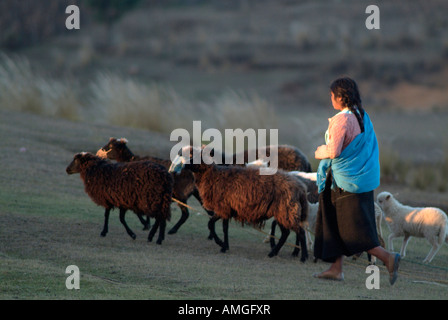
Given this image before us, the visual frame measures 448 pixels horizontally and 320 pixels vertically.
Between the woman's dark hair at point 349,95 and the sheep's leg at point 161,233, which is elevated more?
the woman's dark hair at point 349,95

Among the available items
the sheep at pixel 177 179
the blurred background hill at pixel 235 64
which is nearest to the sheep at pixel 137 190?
the sheep at pixel 177 179

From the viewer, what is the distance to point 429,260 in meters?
11.3

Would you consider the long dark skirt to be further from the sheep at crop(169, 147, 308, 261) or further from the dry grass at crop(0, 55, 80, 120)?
the dry grass at crop(0, 55, 80, 120)

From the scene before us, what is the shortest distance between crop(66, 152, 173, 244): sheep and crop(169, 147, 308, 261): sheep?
0.40 meters

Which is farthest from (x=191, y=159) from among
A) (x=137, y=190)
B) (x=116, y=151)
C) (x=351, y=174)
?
(x=351, y=174)

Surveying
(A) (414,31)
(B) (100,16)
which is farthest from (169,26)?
(A) (414,31)

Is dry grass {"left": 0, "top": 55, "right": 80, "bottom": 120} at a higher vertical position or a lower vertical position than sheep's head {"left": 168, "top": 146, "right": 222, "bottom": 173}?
higher

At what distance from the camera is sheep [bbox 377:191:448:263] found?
11.2 metres

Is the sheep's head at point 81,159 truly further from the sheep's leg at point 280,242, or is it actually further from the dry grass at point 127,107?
the dry grass at point 127,107

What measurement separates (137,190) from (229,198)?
138cm

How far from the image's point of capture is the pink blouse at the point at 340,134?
27.5 ft

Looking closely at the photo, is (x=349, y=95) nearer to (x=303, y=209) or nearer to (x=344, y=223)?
(x=344, y=223)

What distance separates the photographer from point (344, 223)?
8.70m

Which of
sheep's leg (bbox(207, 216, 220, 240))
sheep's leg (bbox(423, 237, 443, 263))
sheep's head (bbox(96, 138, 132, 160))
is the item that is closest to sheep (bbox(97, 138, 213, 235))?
sheep's head (bbox(96, 138, 132, 160))
